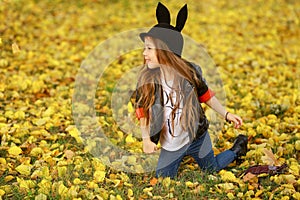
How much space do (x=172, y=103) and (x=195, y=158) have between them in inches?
17.9

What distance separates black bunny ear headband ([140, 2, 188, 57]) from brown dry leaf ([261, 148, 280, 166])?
1.04 metres

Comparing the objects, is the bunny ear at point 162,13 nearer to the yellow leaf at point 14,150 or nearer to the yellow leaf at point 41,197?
the yellow leaf at point 41,197

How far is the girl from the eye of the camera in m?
2.87

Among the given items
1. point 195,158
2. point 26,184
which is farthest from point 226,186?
point 26,184

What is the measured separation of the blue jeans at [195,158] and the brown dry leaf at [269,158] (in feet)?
0.86

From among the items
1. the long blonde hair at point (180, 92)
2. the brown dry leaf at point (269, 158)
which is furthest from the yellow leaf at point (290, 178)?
the long blonde hair at point (180, 92)

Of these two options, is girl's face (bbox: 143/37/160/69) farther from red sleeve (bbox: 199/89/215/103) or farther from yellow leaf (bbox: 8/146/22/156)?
yellow leaf (bbox: 8/146/22/156)

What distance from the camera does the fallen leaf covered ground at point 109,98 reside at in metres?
2.98

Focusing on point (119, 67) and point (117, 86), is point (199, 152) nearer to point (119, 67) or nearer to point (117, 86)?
point (117, 86)

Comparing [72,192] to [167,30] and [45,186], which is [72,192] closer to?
[45,186]

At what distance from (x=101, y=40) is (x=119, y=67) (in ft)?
3.52

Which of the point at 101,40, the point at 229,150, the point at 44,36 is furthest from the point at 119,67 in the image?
the point at 229,150

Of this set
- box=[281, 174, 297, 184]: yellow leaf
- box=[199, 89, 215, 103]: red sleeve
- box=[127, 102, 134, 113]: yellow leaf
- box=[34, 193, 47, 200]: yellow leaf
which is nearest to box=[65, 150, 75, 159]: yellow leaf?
box=[34, 193, 47, 200]: yellow leaf

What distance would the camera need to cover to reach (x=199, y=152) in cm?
314
